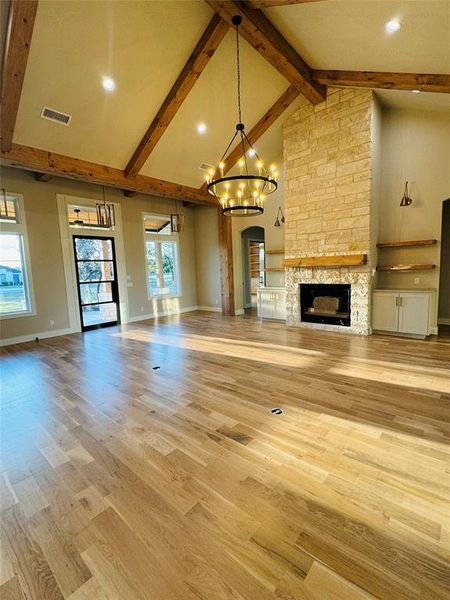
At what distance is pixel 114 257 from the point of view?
7.56 metres

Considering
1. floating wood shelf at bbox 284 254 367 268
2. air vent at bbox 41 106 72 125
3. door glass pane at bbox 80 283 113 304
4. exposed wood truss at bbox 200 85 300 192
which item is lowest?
door glass pane at bbox 80 283 113 304

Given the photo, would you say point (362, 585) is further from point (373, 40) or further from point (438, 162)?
point (438, 162)


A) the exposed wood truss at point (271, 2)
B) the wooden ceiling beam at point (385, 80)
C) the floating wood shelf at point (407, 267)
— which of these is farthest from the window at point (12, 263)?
the floating wood shelf at point (407, 267)

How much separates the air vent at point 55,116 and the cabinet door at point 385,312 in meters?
6.38

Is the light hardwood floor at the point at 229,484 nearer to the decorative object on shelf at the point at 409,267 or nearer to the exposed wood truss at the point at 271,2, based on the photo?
the decorative object on shelf at the point at 409,267

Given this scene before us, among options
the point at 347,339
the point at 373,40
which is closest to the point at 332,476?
the point at 347,339

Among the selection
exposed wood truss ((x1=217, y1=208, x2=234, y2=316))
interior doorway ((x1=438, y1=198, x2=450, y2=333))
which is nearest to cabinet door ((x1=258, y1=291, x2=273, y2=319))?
exposed wood truss ((x1=217, y1=208, x2=234, y2=316))

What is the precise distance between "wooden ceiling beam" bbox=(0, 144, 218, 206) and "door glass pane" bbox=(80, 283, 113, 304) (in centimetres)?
257

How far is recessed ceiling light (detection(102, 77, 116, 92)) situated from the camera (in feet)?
14.3

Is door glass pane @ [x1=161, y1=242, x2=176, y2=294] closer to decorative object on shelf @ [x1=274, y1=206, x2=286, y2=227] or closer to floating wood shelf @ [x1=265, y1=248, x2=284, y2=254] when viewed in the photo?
floating wood shelf @ [x1=265, y1=248, x2=284, y2=254]

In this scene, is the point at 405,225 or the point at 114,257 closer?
the point at 405,225

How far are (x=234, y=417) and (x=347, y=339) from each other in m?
3.48

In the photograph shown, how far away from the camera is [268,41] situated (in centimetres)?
414

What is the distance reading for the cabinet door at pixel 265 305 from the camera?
24.2 ft
